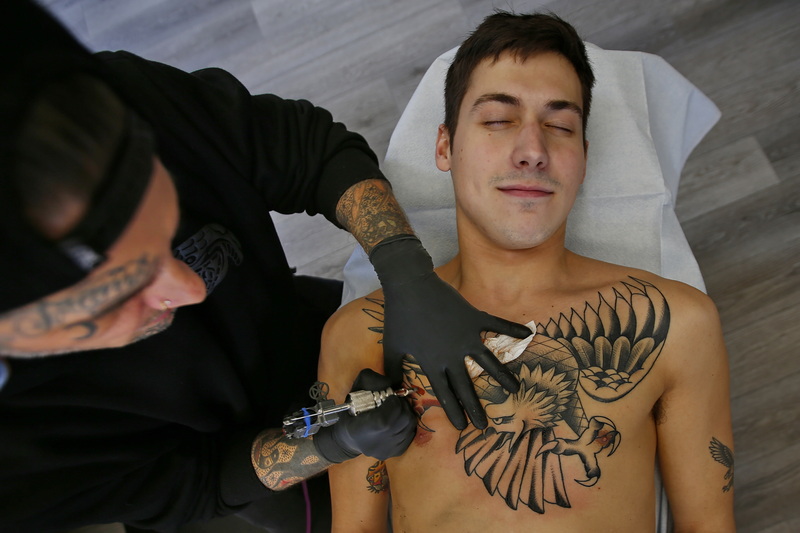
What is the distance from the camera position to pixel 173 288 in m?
0.89

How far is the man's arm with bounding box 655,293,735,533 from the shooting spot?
4.58 ft

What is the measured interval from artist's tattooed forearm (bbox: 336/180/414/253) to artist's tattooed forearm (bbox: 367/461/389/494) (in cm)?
62

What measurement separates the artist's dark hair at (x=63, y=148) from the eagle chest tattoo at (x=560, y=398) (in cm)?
102

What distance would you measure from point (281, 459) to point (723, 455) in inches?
45.7

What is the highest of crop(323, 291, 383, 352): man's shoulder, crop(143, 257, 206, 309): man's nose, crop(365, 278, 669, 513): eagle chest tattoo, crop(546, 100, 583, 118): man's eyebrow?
crop(143, 257, 206, 309): man's nose

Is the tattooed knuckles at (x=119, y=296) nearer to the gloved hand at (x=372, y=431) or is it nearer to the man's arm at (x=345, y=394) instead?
the gloved hand at (x=372, y=431)

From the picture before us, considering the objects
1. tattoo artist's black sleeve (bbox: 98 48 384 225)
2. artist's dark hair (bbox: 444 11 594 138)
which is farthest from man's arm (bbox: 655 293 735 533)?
tattoo artist's black sleeve (bbox: 98 48 384 225)

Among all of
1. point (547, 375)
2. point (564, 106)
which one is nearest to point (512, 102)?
point (564, 106)

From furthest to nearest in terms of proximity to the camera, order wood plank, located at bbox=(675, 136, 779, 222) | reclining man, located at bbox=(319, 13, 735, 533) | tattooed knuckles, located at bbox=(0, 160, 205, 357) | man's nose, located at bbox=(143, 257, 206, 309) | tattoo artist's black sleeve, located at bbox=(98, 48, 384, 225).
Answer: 1. wood plank, located at bbox=(675, 136, 779, 222)
2. reclining man, located at bbox=(319, 13, 735, 533)
3. tattoo artist's black sleeve, located at bbox=(98, 48, 384, 225)
4. man's nose, located at bbox=(143, 257, 206, 309)
5. tattooed knuckles, located at bbox=(0, 160, 205, 357)

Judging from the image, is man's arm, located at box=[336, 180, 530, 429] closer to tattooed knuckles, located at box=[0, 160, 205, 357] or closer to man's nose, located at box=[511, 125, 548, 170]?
man's nose, located at box=[511, 125, 548, 170]

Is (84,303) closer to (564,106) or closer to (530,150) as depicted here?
(530,150)

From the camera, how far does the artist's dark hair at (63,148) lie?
1.95 ft

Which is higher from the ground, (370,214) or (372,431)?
(370,214)

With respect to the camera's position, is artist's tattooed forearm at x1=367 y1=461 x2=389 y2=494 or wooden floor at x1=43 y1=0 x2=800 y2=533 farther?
wooden floor at x1=43 y1=0 x2=800 y2=533
